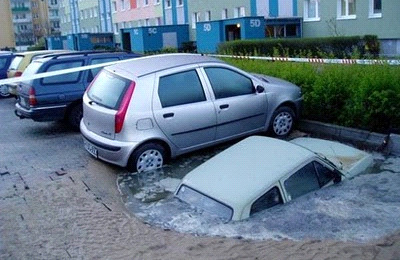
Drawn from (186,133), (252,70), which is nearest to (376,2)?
(252,70)

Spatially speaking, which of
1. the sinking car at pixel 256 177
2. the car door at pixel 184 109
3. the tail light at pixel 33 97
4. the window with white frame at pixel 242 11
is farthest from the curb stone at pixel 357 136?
the window with white frame at pixel 242 11

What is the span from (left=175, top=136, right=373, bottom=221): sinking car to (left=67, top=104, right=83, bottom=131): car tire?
5.39m

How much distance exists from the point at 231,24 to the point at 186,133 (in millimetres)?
21216

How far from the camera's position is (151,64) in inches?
311

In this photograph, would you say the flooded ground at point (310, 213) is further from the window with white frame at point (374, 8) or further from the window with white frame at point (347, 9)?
the window with white frame at point (347, 9)

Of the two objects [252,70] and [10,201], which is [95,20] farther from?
[10,201]

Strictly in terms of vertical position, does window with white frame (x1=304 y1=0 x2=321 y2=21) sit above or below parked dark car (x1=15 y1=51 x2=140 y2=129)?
above

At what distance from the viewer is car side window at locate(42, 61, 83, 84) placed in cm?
1070

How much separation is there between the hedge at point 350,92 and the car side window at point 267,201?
10.8 ft

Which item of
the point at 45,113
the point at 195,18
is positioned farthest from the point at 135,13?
the point at 45,113

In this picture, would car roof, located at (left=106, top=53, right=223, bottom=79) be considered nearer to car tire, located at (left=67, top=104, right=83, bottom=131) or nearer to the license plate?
the license plate

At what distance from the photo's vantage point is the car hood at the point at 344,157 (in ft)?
21.4

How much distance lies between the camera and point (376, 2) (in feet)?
79.2

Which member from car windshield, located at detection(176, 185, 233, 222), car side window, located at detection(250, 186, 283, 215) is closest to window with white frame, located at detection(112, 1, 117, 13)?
car windshield, located at detection(176, 185, 233, 222)
